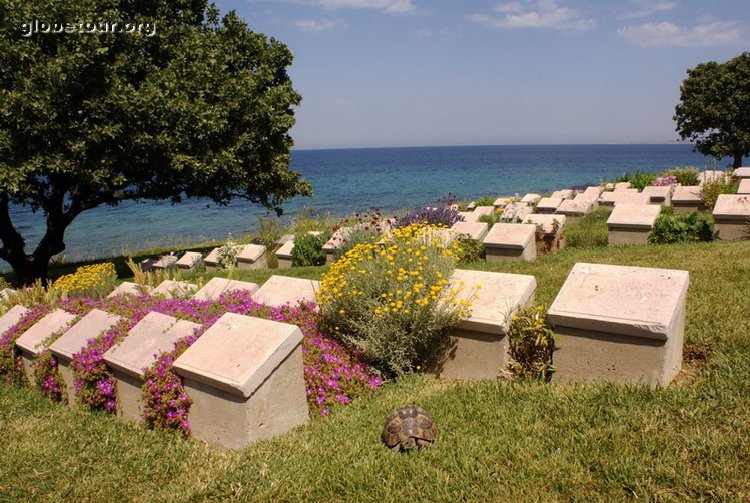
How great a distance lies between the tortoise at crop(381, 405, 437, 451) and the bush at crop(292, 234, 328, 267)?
8409 mm

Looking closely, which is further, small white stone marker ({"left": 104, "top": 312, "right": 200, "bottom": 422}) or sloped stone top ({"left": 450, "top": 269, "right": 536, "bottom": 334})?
small white stone marker ({"left": 104, "top": 312, "right": 200, "bottom": 422})

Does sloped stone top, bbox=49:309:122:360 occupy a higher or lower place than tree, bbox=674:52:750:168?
lower

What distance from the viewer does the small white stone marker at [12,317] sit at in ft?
22.8

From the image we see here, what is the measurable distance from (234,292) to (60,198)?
9580mm

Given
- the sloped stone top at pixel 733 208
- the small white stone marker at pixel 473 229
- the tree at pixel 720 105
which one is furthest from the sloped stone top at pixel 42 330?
the tree at pixel 720 105

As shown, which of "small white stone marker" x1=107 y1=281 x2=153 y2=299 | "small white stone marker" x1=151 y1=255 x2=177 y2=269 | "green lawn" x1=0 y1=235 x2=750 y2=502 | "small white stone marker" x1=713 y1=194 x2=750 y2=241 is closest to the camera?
"green lawn" x1=0 y1=235 x2=750 y2=502

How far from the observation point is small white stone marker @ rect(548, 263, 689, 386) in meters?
3.84

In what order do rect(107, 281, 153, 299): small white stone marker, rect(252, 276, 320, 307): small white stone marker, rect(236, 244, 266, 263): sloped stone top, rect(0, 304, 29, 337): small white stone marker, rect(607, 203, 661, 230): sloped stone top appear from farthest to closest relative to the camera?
1. rect(236, 244, 266, 263): sloped stone top
2. rect(607, 203, 661, 230): sloped stone top
3. rect(107, 281, 153, 299): small white stone marker
4. rect(0, 304, 29, 337): small white stone marker
5. rect(252, 276, 320, 307): small white stone marker

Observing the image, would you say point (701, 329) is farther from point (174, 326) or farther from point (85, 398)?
point (85, 398)

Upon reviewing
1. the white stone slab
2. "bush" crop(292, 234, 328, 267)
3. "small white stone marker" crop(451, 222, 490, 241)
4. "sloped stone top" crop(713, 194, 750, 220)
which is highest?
"sloped stone top" crop(713, 194, 750, 220)

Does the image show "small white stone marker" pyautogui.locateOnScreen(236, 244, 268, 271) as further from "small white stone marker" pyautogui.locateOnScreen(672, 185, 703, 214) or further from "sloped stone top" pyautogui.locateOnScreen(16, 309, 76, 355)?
"small white stone marker" pyautogui.locateOnScreen(672, 185, 703, 214)

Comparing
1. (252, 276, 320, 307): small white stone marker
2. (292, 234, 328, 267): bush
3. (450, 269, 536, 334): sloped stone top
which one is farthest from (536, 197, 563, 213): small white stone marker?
(450, 269, 536, 334): sloped stone top

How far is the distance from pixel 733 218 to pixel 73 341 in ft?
34.5

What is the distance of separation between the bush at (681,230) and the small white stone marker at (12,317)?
10537mm
